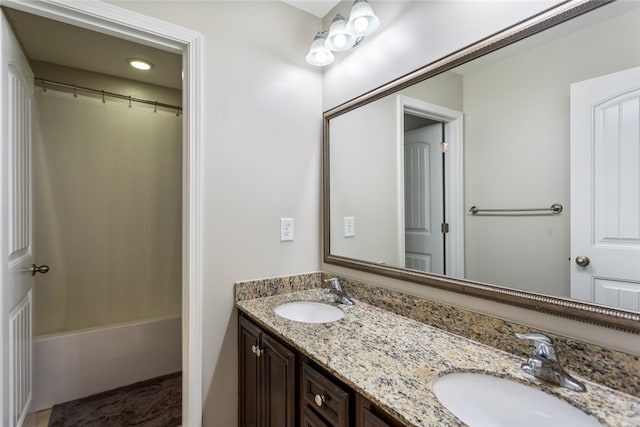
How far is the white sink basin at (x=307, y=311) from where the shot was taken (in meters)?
1.51

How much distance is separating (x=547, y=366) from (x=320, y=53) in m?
1.59

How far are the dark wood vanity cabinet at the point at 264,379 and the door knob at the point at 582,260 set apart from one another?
0.92 metres

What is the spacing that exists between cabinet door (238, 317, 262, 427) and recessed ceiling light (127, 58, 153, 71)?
1989 mm

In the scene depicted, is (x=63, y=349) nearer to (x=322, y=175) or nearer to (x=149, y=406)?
(x=149, y=406)

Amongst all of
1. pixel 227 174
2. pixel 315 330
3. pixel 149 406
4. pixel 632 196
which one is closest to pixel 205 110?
pixel 227 174

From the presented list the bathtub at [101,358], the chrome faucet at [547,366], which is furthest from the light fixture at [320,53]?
the bathtub at [101,358]

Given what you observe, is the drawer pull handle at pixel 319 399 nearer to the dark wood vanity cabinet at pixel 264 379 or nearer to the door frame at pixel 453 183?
the dark wood vanity cabinet at pixel 264 379

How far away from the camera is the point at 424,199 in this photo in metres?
1.35

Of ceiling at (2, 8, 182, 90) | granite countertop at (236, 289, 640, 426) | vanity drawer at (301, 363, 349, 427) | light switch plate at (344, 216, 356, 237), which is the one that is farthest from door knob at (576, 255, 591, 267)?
ceiling at (2, 8, 182, 90)

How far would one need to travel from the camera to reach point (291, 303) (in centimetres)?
157

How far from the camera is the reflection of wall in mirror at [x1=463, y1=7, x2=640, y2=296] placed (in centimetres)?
85

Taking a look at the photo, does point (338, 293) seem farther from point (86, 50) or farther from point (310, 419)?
point (86, 50)

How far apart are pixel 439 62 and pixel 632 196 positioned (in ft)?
2.50

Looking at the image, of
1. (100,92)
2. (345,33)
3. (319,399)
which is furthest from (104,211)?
(319,399)
